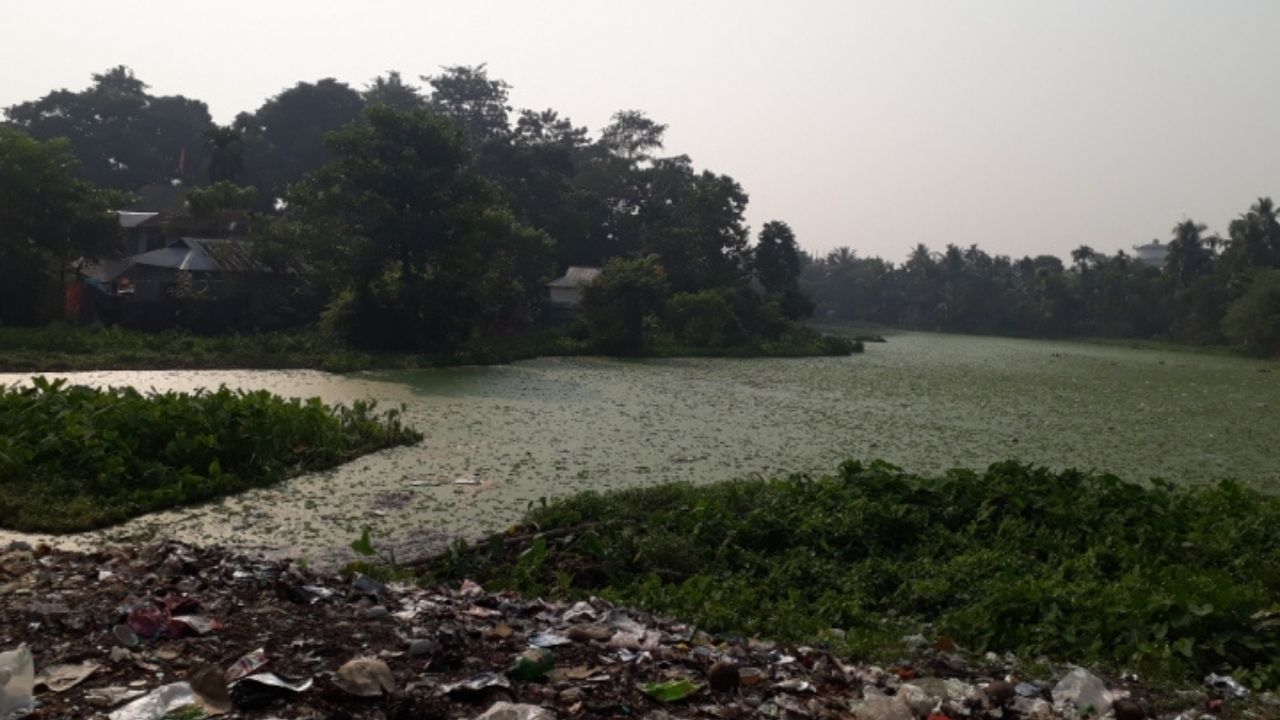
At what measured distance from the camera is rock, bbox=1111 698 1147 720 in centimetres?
343

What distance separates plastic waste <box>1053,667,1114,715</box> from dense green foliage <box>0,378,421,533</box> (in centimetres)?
527

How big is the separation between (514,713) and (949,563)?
3200 millimetres

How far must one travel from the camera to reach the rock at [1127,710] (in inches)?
135

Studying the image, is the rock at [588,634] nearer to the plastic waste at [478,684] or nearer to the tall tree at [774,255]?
the plastic waste at [478,684]

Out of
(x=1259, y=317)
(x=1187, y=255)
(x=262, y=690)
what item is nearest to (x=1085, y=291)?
(x=1187, y=255)

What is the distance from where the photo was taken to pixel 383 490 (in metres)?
7.41

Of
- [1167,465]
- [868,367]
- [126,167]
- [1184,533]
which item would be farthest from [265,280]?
[126,167]

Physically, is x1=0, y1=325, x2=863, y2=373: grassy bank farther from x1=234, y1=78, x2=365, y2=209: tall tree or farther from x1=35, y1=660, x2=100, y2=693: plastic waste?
x1=234, y1=78, x2=365, y2=209: tall tree

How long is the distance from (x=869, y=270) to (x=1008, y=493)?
178 ft

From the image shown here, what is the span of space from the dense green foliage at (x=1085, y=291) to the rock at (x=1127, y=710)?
3141 centimetres

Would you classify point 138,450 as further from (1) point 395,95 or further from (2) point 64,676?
(1) point 395,95

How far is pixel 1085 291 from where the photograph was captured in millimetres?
47188

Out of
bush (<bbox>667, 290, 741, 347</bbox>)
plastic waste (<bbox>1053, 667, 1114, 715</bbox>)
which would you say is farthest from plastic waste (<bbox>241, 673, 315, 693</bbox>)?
bush (<bbox>667, 290, 741, 347</bbox>)

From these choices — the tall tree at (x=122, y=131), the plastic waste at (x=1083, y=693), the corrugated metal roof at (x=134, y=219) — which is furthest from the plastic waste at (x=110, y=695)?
the tall tree at (x=122, y=131)
